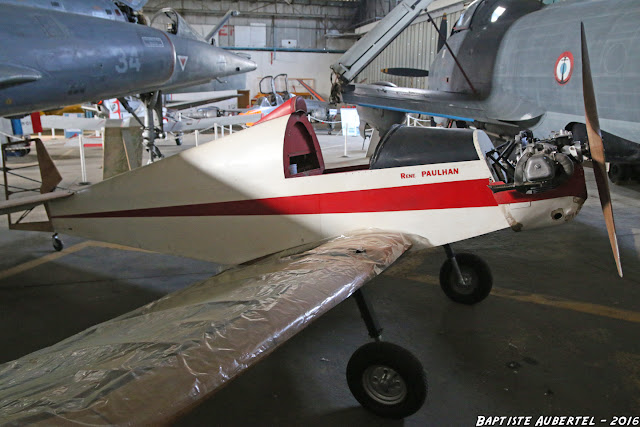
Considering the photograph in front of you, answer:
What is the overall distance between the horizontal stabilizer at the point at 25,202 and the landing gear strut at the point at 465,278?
3224 mm

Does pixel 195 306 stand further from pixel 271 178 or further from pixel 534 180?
pixel 534 180

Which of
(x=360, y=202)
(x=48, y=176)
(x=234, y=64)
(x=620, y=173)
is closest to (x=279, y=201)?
(x=360, y=202)

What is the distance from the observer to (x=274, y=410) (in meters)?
2.51

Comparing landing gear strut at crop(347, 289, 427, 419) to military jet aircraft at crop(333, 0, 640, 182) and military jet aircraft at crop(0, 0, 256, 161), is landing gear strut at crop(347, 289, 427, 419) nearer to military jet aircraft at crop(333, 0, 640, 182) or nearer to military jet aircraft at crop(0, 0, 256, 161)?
military jet aircraft at crop(0, 0, 256, 161)

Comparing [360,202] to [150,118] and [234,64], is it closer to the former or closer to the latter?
[150,118]

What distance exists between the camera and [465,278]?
381cm

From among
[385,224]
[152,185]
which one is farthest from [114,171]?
[385,224]

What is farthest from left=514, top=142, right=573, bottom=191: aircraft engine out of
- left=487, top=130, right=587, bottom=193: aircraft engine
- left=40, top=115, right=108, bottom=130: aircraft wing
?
left=40, top=115, right=108, bottom=130: aircraft wing

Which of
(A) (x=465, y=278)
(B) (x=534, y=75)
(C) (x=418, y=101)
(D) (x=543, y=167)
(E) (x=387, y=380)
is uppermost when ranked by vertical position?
(B) (x=534, y=75)

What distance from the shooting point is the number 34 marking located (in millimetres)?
6016

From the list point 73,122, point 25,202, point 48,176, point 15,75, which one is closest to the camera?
point 25,202

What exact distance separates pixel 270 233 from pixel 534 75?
215 inches

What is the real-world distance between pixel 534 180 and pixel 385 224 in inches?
37.3

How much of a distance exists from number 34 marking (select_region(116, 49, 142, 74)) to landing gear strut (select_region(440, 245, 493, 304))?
4.77m
